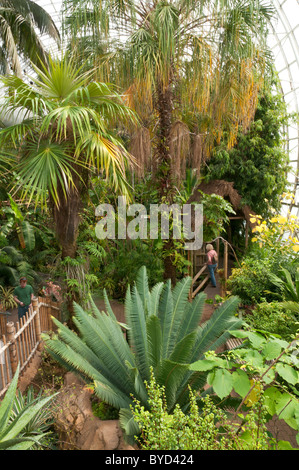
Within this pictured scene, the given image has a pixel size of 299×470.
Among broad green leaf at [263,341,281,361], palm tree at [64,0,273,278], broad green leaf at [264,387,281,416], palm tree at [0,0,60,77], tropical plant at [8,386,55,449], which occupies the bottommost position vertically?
tropical plant at [8,386,55,449]

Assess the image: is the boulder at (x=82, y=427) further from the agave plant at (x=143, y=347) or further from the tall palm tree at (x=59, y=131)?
the tall palm tree at (x=59, y=131)

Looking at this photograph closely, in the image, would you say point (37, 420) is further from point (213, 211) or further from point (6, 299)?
point (213, 211)

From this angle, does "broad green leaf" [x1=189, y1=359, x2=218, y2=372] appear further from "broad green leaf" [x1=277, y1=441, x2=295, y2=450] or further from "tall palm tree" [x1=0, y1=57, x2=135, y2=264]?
"tall palm tree" [x1=0, y1=57, x2=135, y2=264]

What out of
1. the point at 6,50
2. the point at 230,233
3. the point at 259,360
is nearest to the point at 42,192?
the point at 259,360

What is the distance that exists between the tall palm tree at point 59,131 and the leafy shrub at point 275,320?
2.44 metres

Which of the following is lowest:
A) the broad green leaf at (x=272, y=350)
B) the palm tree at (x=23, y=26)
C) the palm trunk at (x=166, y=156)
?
the broad green leaf at (x=272, y=350)

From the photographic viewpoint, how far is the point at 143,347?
385 centimetres

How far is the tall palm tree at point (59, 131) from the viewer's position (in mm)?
3701

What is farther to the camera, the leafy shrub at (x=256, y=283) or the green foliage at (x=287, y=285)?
the leafy shrub at (x=256, y=283)

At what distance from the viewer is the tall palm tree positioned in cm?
370

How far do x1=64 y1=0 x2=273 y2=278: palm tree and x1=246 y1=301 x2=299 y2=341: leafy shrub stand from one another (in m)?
2.49

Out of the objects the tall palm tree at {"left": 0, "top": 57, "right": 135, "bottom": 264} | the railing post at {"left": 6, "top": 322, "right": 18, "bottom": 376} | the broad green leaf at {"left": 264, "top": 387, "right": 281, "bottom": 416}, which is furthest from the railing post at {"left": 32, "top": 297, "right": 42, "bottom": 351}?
the broad green leaf at {"left": 264, "top": 387, "right": 281, "bottom": 416}

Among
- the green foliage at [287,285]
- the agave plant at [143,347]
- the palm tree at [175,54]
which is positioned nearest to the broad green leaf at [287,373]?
the agave plant at [143,347]

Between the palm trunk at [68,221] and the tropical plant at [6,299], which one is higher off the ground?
the palm trunk at [68,221]
